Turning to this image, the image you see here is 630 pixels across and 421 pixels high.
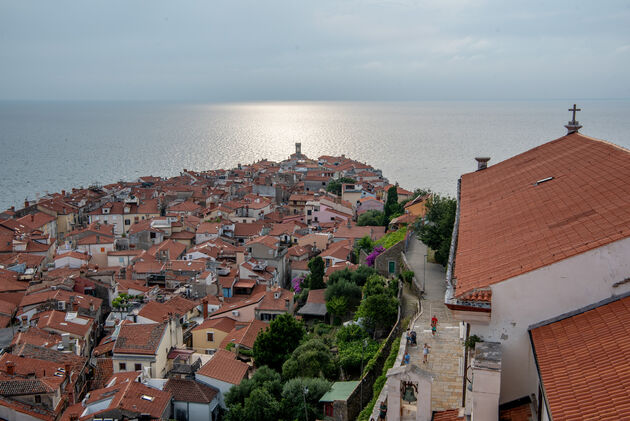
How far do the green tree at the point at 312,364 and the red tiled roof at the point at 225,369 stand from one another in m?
2.20

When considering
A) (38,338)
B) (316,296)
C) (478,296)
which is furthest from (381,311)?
(38,338)

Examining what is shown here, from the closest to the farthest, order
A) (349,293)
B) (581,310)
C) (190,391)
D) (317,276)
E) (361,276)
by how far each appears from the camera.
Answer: (581,310), (190,391), (349,293), (361,276), (317,276)

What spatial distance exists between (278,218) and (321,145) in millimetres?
108216

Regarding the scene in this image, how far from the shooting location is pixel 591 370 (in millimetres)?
6277

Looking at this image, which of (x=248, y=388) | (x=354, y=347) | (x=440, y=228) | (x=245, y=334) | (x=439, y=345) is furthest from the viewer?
(x=245, y=334)

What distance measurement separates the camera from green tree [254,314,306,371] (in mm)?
22578

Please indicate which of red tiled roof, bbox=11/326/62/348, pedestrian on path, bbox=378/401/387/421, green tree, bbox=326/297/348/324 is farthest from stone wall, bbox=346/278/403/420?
red tiled roof, bbox=11/326/62/348

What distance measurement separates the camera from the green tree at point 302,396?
17.5 metres

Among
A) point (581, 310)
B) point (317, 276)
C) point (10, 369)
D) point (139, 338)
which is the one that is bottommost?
point (10, 369)

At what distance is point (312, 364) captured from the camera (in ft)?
63.3

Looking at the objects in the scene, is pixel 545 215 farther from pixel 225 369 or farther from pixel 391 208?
pixel 391 208

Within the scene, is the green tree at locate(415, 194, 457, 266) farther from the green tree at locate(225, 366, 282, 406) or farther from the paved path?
the green tree at locate(225, 366, 282, 406)

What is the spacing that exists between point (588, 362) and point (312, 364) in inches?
541

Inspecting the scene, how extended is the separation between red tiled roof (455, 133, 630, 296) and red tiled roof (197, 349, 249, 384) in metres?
11.2
